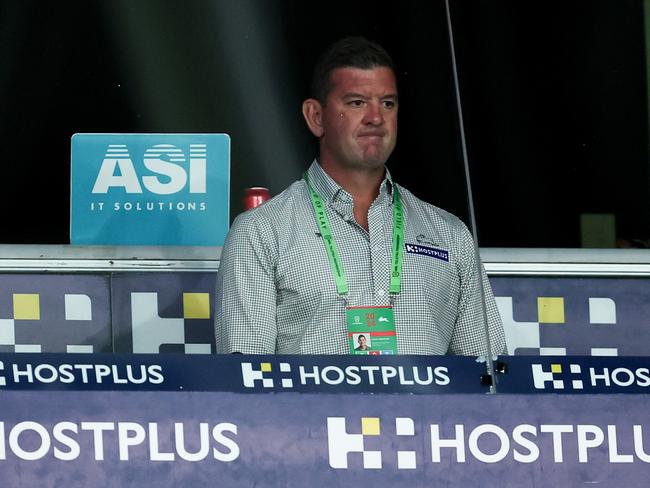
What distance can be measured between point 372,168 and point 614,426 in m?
1.37

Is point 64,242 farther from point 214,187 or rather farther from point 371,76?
point 371,76

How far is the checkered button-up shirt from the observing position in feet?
11.4

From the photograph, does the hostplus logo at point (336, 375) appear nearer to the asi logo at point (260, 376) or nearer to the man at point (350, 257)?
the asi logo at point (260, 376)

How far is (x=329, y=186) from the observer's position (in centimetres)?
370

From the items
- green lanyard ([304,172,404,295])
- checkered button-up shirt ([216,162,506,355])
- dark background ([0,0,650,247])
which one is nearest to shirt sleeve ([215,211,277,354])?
checkered button-up shirt ([216,162,506,355])

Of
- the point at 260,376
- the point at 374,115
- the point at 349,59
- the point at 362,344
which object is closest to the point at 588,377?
the point at 260,376

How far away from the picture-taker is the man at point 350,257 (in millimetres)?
3471

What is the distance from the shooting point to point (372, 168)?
3.68 meters

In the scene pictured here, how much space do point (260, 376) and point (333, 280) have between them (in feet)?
3.44

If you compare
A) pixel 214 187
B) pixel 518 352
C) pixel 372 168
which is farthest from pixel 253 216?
pixel 518 352

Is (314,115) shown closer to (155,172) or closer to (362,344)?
(362,344)

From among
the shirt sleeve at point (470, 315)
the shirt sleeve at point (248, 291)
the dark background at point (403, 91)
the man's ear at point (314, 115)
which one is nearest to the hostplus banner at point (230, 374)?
the shirt sleeve at point (248, 291)

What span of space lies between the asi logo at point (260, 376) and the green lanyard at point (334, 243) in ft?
3.31

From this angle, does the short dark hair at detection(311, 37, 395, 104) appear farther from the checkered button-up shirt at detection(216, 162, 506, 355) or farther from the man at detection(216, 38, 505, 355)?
the checkered button-up shirt at detection(216, 162, 506, 355)
